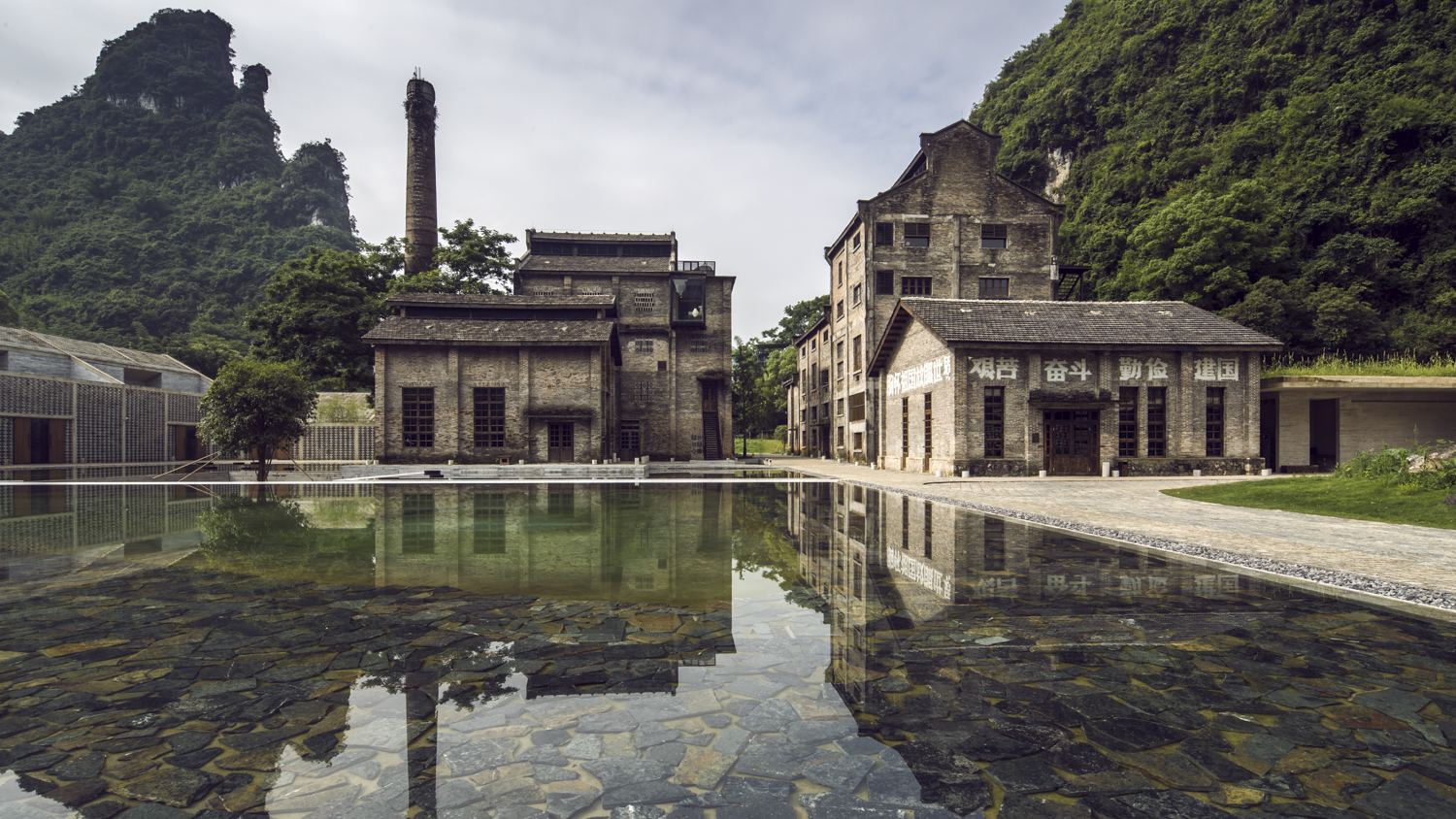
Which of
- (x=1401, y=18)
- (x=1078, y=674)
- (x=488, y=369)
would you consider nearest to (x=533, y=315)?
(x=488, y=369)

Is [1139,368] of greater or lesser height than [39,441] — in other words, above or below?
above

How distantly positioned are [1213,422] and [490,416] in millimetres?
28539

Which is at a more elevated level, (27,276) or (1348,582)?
(27,276)

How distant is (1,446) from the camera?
83.4ft

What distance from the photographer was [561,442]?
87.0 ft

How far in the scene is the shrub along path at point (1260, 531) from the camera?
659 cm

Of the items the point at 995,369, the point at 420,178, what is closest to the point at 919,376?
the point at 995,369

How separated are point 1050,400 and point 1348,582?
1700 centimetres

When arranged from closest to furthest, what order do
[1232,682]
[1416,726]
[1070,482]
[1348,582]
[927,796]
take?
[927,796]
[1416,726]
[1232,682]
[1348,582]
[1070,482]

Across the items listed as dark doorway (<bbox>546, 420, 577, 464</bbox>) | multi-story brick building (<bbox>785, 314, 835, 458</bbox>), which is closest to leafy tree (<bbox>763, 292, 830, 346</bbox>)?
multi-story brick building (<bbox>785, 314, 835, 458</bbox>)

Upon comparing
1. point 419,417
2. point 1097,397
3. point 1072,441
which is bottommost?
point 1072,441

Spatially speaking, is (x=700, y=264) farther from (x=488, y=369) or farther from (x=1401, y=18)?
(x=1401, y=18)

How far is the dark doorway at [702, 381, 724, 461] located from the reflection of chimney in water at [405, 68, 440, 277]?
19.7 meters

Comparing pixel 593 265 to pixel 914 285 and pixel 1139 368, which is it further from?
pixel 1139 368
